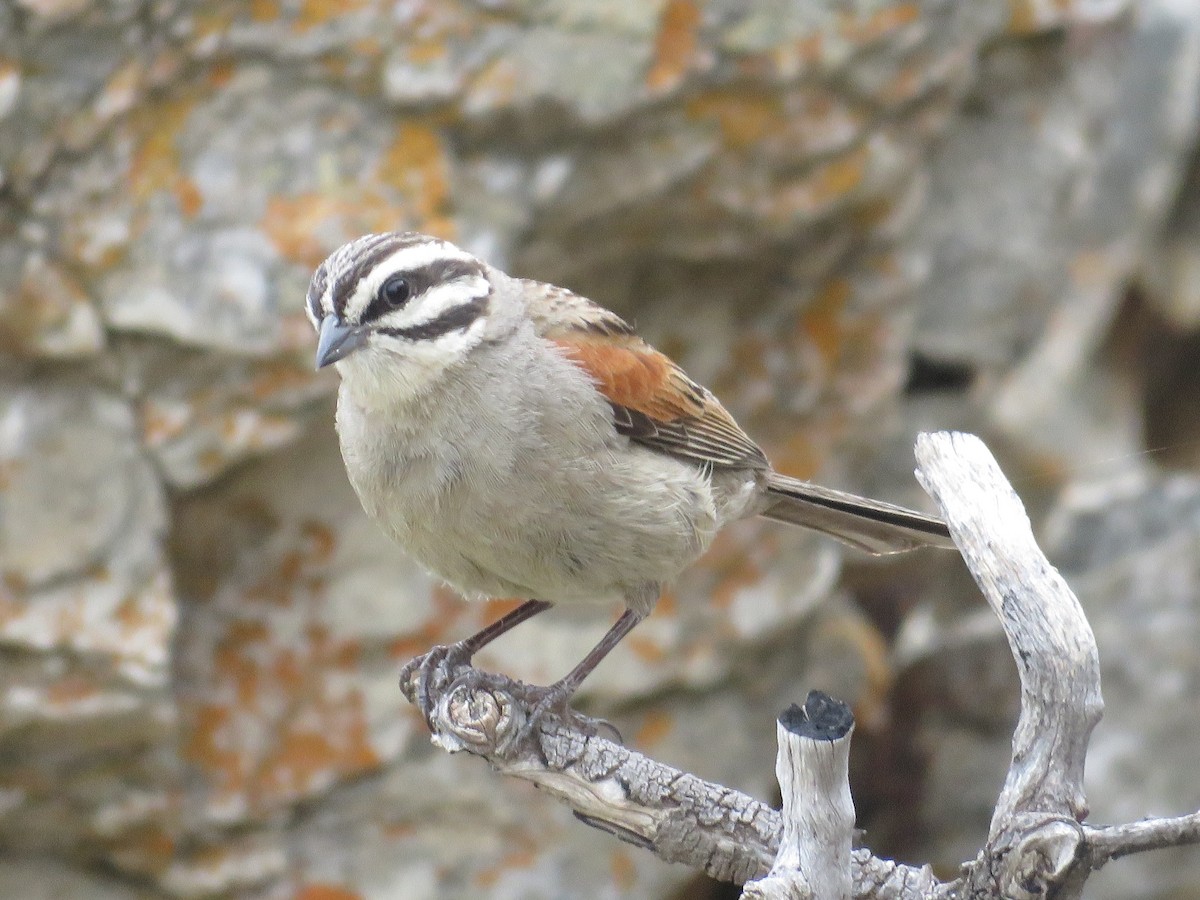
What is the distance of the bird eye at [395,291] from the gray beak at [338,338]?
104mm

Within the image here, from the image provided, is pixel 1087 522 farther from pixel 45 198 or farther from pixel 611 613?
pixel 45 198

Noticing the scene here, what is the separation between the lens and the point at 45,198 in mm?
5859

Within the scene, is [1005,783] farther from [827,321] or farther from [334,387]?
[827,321]

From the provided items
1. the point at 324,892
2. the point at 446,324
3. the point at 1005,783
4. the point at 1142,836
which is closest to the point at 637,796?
the point at 1005,783

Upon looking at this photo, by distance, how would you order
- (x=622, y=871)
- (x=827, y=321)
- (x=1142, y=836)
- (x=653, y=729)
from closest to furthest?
(x=1142, y=836) < (x=622, y=871) < (x=653, y=729) < (x=827, y=321)

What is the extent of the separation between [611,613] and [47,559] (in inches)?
95.7

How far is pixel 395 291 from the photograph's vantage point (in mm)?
4211

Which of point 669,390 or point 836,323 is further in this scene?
point 836,323

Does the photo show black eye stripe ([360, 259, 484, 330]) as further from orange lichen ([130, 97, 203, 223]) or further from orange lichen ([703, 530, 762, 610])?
orange lichen ([703, 530, 762, 610])

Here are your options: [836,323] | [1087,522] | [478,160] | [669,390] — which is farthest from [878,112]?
[1087,522]

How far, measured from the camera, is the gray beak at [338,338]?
4.12 metres

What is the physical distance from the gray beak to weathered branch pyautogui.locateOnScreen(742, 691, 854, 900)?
66.0 inches

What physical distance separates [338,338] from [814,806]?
6.08ft

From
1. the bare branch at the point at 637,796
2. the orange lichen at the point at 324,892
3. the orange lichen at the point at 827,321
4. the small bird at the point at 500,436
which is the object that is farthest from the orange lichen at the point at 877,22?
the orange lichen at the point at 324,892
